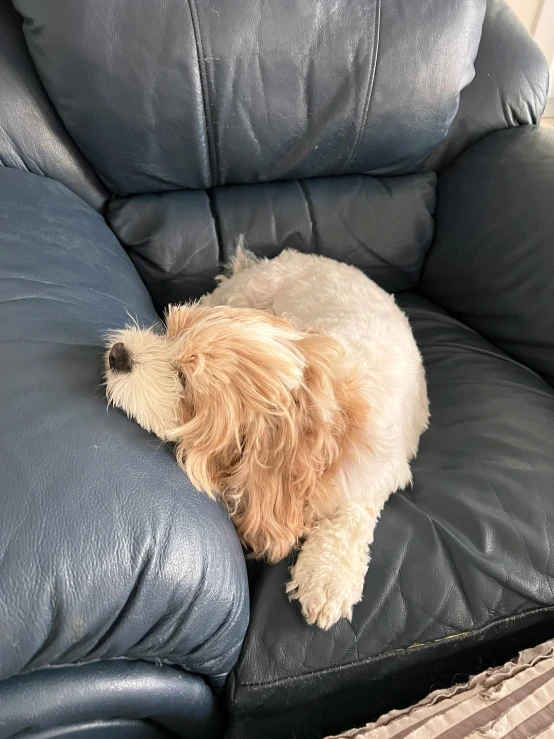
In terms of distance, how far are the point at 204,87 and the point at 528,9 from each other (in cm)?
170

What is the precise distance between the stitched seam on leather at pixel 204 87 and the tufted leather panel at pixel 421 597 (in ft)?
3.21

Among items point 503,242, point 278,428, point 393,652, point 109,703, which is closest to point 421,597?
point 393,652

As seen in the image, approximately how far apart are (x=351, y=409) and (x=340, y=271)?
61 cm

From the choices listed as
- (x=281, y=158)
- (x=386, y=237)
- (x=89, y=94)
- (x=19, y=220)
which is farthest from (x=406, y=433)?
(x=89, y=94)

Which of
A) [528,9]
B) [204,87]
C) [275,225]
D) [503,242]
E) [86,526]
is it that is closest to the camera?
[86,526]

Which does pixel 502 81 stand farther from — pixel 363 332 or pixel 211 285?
pixel 211 285

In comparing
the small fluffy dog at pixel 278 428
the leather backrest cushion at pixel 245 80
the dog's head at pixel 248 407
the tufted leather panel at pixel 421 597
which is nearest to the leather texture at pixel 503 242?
the leather backrest cushion at pixel 245 80

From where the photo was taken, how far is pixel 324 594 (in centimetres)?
96

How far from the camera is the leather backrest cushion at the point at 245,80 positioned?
1.21m

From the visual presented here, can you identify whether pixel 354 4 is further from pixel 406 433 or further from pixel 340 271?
pixel 406 433

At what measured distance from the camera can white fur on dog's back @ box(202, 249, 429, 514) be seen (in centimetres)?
114

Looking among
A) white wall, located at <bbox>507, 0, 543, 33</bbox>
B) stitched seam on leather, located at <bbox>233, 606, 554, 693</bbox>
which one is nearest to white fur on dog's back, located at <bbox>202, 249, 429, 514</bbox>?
stitched seam on leather, located at <bbox>233, 606, 554, 693</bbox>

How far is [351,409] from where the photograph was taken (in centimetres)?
105

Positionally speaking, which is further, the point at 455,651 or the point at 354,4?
the point at 354,4
